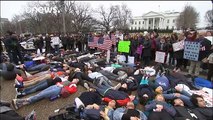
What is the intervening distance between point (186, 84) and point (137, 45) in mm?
4469

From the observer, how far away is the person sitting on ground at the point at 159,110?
14.6 feet

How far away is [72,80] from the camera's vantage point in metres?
6.93

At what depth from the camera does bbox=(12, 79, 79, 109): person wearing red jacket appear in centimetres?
526

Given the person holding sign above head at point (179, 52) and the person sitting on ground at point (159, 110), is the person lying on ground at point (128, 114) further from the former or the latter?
the person holding sign above head at point (179, 52)

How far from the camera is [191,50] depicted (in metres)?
7.95

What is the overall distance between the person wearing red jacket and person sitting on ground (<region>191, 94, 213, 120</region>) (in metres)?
3.56

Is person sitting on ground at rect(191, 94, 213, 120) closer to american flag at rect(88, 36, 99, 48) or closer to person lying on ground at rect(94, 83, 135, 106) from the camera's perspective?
person lying on ground at rect(94, 83, 135, 106)

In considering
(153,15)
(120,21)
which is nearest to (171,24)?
(153,15)

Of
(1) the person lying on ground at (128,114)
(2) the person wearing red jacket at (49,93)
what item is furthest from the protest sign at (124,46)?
(1) the person lying on ground at (128,114)

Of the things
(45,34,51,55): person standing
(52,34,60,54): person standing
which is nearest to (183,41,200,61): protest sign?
(52,34,60,54): person standing

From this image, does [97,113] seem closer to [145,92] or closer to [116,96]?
[116,96]

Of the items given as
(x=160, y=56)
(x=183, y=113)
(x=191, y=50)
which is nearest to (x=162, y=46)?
(x=160, y=56)

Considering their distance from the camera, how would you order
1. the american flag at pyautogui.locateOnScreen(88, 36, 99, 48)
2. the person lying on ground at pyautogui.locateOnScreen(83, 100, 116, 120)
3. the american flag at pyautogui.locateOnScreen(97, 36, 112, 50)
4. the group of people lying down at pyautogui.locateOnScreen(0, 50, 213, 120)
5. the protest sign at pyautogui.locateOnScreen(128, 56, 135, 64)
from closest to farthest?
1. the person lying on ground at pyautogui.locateOnScreen(83, 100, 116, 120)
2. the group of people lying down at pyautogui.locateOnScreen(0, 50, 213, 120)
3. the protest sign at pyautogui.locateOnScreen(128, 56, 135, 64)
4. the american flag at pyautogui.locateOnScreen(97, 36, 112, 50)
5. the american flag at pyautogui.locateOnScreen(88, 36, 99, 48)

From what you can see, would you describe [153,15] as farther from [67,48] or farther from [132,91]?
[132,91]
